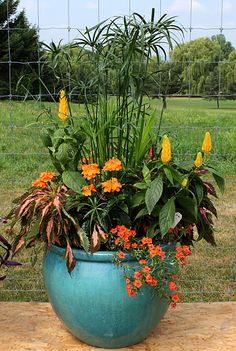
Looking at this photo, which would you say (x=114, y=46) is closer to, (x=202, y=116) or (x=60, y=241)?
(x=60, y=241)

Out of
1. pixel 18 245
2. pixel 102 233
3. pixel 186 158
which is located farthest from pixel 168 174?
pixel 186 158

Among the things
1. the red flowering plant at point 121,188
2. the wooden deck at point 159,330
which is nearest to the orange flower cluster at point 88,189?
the red flowering plant at point 121,188

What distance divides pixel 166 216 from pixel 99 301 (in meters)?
0.39

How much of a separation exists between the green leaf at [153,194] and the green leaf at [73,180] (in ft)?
0.85

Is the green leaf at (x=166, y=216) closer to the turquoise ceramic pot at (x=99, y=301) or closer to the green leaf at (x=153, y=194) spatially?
the green leaf at (x=153, y=194)

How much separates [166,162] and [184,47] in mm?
1333

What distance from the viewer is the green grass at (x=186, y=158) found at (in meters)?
3.27

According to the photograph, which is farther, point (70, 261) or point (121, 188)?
point (121, 188)

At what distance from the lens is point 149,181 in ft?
7.00

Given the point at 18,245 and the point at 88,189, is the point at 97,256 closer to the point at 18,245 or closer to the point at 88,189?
the point at 88,189

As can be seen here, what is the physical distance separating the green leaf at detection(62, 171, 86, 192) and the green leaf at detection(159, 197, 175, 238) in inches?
12.5

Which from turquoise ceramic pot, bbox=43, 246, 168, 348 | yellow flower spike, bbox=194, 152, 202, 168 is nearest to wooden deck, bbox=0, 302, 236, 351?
turquoise ceramic pot, bbox=43, 246, 168, 348

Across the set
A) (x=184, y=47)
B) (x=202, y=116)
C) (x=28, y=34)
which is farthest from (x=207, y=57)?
(x=28, y=34)

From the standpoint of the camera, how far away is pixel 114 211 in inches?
87.4
